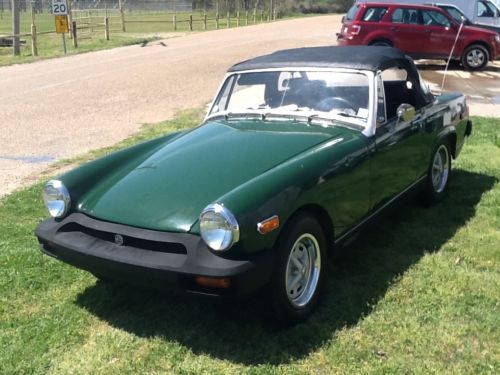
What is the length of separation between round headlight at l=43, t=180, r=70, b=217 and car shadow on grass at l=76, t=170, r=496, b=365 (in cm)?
64

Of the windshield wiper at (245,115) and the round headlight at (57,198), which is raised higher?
the windshield wiper at (245,115)

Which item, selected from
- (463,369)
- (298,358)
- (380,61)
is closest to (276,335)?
(298,358)

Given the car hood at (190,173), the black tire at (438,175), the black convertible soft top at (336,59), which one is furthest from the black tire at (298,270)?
the black tire at (438,175)

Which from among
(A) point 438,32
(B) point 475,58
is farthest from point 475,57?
(A) point 438,32

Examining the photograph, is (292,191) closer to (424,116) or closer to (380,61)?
(380,61)

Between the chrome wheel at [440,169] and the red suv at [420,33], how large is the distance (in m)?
10.5

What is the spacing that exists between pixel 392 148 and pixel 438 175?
1427 mm

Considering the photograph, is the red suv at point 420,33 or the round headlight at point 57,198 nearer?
the round headlight at point 57,198

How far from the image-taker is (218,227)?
3172 mm

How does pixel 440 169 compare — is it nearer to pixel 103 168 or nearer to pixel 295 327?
pixel 295 327

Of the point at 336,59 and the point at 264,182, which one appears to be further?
the point at 336,59

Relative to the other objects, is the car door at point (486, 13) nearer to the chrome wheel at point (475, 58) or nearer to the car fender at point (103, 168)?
the chrome wheel at point (475, 58)

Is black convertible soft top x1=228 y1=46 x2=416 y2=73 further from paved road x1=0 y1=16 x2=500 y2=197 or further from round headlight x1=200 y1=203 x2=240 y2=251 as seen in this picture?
paved road x1=0 y1=16 x2=500 y2=197

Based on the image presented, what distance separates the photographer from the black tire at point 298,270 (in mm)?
3334
